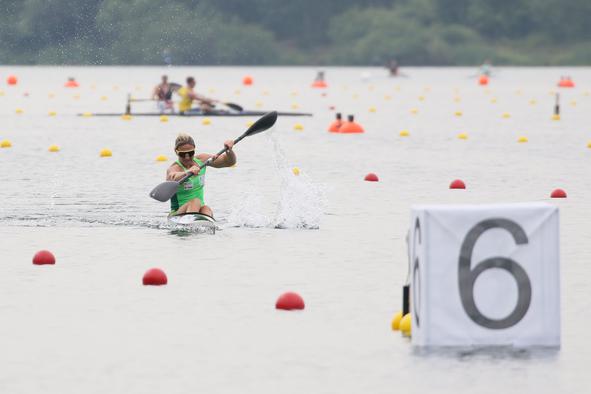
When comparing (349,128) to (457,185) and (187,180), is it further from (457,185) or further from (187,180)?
(187,180)

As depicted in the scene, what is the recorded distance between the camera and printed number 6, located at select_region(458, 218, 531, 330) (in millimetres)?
8164

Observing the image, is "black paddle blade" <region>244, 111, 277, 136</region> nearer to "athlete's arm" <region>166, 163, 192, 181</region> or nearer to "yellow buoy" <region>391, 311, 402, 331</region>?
"athlete's arm" <region>166, 163, 192, 181</region>

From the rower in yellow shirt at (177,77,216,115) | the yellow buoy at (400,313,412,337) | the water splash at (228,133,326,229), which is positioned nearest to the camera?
the yellow buoy at (400,313,412,337)

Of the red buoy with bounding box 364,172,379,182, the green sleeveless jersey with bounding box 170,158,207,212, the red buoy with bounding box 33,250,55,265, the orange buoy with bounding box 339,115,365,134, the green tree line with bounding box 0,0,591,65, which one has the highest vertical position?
the green tree line with bounding box 0,0,591,65

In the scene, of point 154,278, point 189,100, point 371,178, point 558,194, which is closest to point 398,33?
point 189,100

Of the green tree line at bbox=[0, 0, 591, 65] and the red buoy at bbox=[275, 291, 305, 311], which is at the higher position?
the green tree line at bbox=[0, 0, 591, 65]

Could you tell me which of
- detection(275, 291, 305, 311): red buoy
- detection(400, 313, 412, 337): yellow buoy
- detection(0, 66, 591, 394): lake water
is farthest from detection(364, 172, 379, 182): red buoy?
detection(400, 313, 412, 337): yellow buoy

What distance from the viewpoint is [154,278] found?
10703 mm

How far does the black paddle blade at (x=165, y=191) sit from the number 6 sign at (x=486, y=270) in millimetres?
5544

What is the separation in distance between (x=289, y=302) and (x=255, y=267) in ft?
6.02

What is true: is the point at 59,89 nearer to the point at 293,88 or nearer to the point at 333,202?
the point at 293,88

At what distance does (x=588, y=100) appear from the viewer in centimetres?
4744

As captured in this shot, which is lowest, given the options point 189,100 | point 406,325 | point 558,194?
point 406,325

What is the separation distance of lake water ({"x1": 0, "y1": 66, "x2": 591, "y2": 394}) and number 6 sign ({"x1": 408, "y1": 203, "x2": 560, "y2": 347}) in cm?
17
